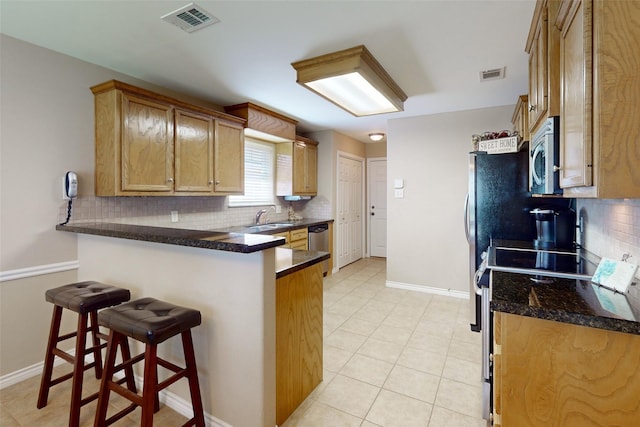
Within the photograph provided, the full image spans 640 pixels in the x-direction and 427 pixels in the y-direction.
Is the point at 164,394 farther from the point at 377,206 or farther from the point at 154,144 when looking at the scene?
the point at 377,206

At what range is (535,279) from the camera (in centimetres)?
138

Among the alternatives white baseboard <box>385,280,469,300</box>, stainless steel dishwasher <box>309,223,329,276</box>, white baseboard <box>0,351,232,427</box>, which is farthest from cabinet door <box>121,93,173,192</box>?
white baseboard <box>385,280,469,300</box>

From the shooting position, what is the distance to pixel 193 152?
3043 mm

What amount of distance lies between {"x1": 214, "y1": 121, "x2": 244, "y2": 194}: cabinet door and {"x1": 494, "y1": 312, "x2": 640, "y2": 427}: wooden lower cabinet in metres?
2.95

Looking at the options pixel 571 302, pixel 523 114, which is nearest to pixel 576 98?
pixel 571 302

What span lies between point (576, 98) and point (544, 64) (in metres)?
0.58

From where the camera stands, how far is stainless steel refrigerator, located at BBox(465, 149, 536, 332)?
248 centimetres

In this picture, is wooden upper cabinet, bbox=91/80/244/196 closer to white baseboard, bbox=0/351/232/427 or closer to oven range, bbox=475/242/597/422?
white baseboard, bbox=0/351/232/427

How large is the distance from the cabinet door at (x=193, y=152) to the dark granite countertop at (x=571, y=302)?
8.92ft

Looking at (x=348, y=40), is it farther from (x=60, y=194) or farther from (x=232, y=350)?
(x=60, y=194)

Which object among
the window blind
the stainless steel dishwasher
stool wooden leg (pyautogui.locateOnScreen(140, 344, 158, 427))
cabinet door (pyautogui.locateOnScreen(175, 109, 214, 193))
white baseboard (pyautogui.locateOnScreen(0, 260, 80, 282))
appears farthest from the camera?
the stainless steel dishwasher

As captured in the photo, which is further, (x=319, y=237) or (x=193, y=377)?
(x=319, y=237)

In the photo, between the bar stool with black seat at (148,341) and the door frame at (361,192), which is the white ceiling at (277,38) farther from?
the door frame at (361,192)

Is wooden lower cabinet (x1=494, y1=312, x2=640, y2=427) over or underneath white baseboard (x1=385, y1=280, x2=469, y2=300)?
over
